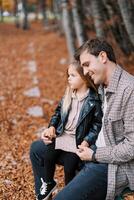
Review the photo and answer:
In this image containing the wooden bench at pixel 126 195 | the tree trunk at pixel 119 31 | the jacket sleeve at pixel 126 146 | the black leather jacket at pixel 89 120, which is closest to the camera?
the jacket sleeve at pixel 126 146

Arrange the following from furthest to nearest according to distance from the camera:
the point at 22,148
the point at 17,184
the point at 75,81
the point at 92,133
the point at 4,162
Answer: the point at 22,148 → the point at 4,162 → the point at 17,184 → the point at 75,81 → the point at 92,133

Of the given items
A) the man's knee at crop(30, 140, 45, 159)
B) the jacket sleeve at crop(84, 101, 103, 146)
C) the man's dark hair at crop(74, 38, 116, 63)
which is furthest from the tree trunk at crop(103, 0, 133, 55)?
the man's dark hair at crop(74, 38, 116, 63)

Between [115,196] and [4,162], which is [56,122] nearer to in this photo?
[115,196]

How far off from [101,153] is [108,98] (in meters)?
0.50

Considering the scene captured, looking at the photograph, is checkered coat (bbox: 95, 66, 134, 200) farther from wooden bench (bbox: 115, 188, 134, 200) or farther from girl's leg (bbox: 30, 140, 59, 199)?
girl's leg (bbox: 30, 140, 59, 199)

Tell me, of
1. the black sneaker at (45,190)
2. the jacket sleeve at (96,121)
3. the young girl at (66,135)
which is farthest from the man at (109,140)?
the black sneaker at (45,190)

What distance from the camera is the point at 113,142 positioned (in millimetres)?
4375

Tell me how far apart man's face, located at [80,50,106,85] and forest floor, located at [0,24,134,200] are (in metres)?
2.16

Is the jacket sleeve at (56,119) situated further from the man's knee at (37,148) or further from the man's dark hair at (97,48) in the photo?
the man's dark hair at (97,48)

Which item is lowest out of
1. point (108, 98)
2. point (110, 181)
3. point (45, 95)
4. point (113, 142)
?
point (45, 95)

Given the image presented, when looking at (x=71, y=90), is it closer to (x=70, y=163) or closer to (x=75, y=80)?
(x=75, y=80)

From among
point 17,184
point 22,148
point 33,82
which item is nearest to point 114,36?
point 33,82

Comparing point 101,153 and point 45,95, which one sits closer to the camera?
point 101,153

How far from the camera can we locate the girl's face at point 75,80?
5.21 meters
